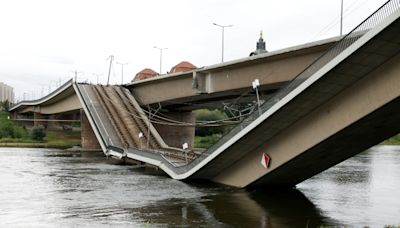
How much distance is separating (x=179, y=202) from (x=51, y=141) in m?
57.7

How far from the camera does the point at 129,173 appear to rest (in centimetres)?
3195

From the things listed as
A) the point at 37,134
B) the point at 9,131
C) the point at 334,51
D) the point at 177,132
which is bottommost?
the point at 37,134

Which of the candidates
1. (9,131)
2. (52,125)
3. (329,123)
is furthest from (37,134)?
(329,123)

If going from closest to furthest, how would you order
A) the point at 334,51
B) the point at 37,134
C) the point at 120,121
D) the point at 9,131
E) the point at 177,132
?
the point at 334,51 < the point at 120,121 < the point at 177,132 < the point at 37,134 < the point at 9,131

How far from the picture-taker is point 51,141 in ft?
238

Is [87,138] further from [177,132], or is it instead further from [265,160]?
[265,160]

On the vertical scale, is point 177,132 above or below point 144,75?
below

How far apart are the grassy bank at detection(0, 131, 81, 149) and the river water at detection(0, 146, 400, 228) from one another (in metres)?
37.8

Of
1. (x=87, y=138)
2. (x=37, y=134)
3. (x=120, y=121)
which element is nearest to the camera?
(x=120, y=121)

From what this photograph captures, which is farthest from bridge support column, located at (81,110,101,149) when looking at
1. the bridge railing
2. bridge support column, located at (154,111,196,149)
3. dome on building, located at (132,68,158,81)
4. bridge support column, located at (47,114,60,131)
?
the bridge railing

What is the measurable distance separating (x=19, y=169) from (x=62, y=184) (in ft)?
31.0

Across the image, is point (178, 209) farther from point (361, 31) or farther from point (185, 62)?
point (185, 62)

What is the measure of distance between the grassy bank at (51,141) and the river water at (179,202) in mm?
37754

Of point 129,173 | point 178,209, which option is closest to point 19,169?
point 129,173
